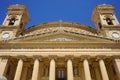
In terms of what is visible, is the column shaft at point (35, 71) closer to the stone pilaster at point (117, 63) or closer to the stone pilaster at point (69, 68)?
the stone pilaster at point (69, 68)

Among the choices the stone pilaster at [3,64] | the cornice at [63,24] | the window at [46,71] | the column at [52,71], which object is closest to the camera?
the column at [52,71]

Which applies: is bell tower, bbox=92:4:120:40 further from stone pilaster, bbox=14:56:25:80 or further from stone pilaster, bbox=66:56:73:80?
stone pilaster, bbox=14:56:25:80

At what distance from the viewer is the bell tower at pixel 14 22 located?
2376 centimetres

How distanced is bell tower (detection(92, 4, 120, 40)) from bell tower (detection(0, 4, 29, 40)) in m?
11.5

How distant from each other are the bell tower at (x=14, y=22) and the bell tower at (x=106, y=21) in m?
11.5

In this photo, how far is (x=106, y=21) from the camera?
87.9ft

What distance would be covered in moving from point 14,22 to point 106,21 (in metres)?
13.5

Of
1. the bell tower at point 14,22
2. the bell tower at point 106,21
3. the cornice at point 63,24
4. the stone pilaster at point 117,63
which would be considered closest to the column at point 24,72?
the bell tower at point 14,22

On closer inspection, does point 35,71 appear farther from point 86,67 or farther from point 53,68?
point 86,67

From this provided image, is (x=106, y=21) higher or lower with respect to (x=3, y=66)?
higher

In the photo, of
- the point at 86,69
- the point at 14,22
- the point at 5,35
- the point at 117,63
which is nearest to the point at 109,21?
the point at 117,63

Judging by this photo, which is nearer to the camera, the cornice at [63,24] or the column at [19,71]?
the column at [19,71]

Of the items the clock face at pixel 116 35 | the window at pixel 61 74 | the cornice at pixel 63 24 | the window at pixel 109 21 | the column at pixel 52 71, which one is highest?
the cornice at pixel 63 24

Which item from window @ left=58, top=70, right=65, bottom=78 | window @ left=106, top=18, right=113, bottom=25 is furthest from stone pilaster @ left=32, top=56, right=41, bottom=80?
window @ left=106, top=18, right=113, bottom=25
